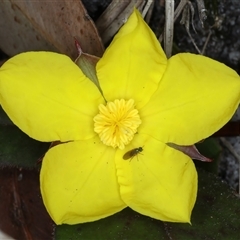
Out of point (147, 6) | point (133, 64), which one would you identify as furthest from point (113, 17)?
point (133, 64)

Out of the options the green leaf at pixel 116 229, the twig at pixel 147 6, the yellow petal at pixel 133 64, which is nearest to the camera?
the yellow petal at pixel 133 64

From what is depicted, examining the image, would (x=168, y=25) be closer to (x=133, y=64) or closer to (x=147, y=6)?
(x=147, y=6)

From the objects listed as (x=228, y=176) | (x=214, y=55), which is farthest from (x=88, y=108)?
(x=228, y=176)

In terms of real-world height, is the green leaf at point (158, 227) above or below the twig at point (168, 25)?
below

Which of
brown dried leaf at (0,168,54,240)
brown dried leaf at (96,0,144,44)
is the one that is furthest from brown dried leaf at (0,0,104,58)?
brown dried leaf at (0,168,54,240)

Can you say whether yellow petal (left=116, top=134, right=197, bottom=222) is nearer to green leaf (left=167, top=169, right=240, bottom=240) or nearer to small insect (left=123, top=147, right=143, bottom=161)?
small insect (left=123, top=147, right=143, bottom=161)

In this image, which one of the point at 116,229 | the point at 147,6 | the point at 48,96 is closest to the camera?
the point at 48,96

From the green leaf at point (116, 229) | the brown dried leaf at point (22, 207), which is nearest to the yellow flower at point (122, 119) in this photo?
the green leaf at point (116, 229)

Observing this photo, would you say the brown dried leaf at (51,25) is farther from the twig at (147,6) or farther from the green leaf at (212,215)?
the green leaf at (212,215)
